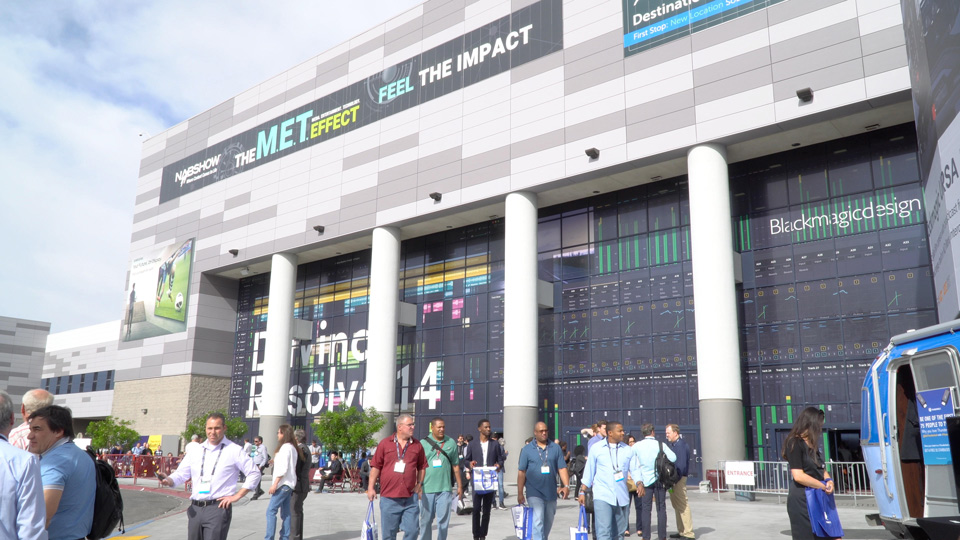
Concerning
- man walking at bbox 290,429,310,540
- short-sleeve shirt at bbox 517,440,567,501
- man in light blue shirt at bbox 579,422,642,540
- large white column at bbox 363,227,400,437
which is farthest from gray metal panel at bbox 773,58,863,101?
man walking at bbox 290,429,310,540

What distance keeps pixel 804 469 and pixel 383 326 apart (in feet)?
78.4

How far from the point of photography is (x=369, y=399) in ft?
95.3

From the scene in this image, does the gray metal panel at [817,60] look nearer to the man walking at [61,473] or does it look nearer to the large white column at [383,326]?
the large white column at [383,326]

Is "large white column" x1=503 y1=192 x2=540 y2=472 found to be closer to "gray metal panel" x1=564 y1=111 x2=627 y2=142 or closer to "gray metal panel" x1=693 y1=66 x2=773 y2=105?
"gray metal panel" x1=564 y1=111 x2=627 y2=142

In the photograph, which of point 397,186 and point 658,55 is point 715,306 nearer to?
point 658,55

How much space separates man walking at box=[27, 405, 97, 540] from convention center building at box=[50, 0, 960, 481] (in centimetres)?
1314

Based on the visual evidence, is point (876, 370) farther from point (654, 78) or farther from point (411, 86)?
point (411, 86)

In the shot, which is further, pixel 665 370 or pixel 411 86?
pixel 411 86

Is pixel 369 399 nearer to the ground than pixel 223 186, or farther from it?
nearer to the ground

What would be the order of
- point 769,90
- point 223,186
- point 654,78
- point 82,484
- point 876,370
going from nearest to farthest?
point 82,484 → point 876,370 → point 769,90 → point 654,78 → point 223,186

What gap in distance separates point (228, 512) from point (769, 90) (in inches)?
758

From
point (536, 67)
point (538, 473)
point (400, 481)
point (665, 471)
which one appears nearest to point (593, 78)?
point (536, 67)

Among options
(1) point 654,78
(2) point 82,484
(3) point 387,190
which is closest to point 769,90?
(1) point 654,78

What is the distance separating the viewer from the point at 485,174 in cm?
2739
